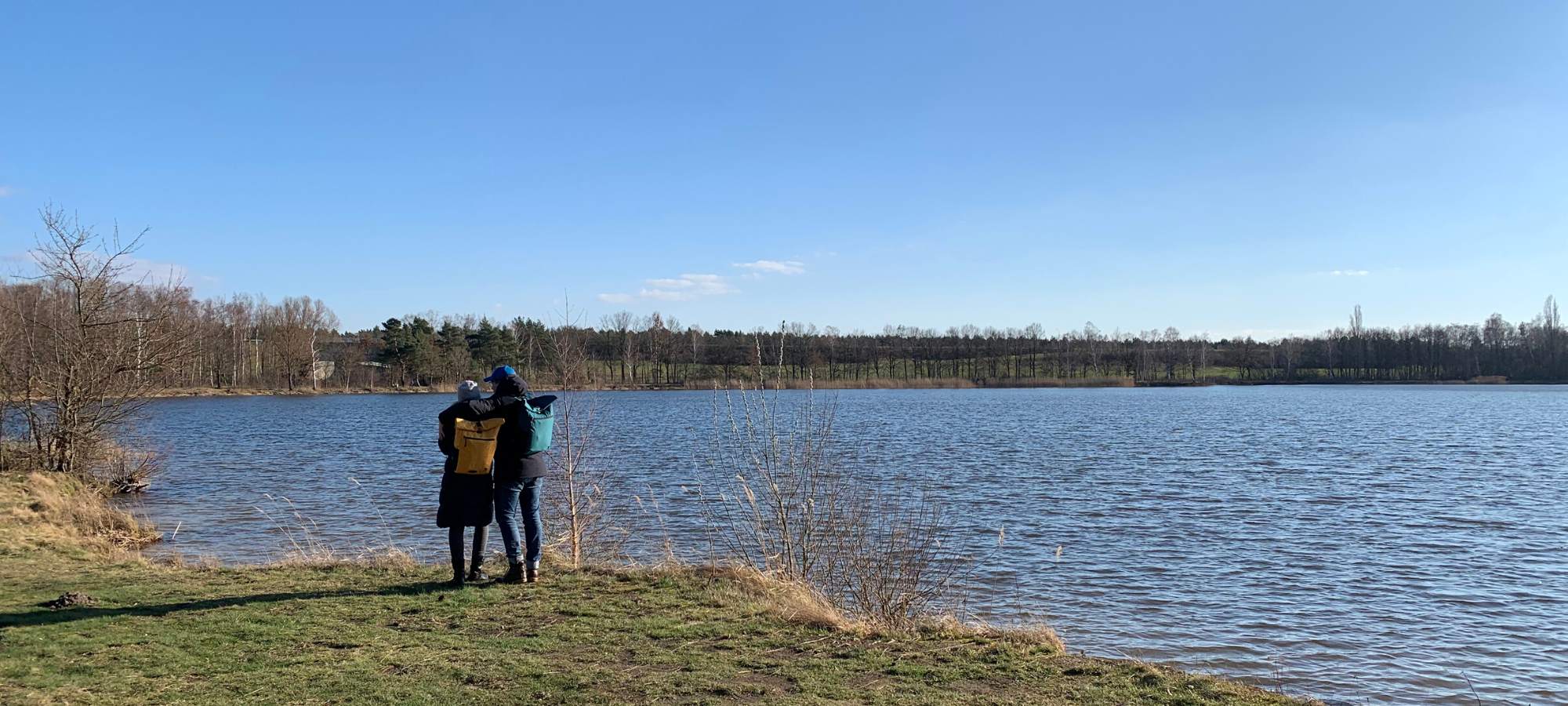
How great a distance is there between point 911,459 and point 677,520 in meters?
12.4

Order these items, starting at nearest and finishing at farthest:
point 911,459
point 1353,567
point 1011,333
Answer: point 1353,567 < point 911,459 < point 1011,333

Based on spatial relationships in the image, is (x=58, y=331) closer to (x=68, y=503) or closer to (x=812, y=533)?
(x=68, y=503)

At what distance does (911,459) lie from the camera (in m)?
27.4

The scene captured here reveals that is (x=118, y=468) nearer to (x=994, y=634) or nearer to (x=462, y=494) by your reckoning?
(x=462, y=494)

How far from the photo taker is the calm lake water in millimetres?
9641

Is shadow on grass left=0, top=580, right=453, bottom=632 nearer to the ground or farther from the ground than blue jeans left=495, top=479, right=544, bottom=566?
nearer to the ground

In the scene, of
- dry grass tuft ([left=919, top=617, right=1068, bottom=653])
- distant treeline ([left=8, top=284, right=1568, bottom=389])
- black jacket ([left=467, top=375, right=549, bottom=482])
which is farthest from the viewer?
distant treeline ([left=8, top=284, right=1568, bottom=389])

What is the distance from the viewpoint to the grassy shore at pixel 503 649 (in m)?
5.60

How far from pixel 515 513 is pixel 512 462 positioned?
48 cm

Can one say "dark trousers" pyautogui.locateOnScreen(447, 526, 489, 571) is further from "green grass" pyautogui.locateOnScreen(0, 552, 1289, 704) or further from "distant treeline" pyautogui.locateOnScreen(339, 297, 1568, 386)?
"distant treeline" pyautogui.locateOnScreen(339, 297, 1568, 386)

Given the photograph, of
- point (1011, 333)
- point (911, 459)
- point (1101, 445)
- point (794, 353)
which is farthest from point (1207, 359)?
point (911, 459)

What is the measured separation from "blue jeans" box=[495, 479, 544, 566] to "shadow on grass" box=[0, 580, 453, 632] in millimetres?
664

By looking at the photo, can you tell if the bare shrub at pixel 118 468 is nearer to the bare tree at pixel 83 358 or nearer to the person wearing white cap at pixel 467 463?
the bare tree at pixel 83 358

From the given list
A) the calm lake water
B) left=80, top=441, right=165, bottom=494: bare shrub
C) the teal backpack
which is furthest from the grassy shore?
left=80, top=441, right=165, bottom=494: bare shrub
